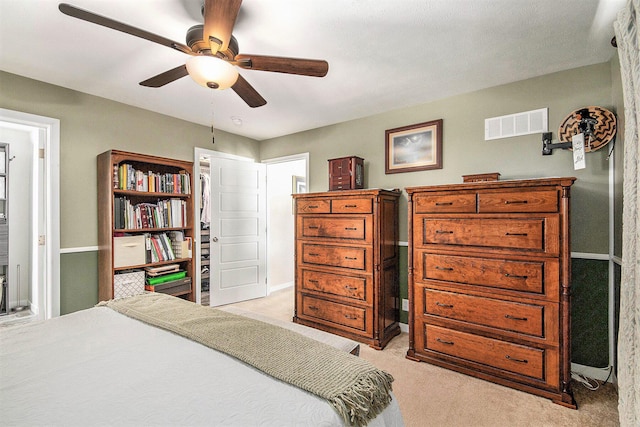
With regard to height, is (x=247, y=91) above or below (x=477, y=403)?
above

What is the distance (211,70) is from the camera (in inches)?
66.2

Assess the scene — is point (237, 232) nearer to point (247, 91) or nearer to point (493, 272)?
point (247, 91)

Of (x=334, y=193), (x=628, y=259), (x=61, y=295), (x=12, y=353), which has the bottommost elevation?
(x=61, y=295)

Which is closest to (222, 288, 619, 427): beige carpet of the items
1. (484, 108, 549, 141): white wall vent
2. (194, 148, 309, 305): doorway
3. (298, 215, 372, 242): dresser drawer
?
(298, 215, 372, 242): dresser drawer

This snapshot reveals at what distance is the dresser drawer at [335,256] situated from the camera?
3.01 metres

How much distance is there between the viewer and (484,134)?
288 centimetres

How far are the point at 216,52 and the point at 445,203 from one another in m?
2.03

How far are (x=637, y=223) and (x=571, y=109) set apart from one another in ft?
6.67

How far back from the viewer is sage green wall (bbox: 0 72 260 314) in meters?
2.70

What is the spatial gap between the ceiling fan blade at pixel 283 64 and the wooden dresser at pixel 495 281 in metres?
1.41

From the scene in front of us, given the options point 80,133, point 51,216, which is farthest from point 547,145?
point 51,216

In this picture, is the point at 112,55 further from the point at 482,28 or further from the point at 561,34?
the point at 561,34

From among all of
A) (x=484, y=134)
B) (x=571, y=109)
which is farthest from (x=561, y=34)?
(x=484, y=134)

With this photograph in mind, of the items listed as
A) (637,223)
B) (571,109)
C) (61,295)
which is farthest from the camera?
(61,295)
